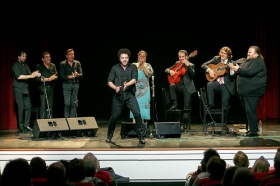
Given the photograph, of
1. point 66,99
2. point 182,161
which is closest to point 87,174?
point 182,161

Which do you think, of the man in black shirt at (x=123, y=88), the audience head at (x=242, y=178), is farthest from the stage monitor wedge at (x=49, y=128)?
the audience head at (x=242, y=178)

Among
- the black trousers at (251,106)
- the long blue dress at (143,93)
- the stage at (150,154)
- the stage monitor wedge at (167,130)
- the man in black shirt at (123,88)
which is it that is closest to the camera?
the stage at (150,154)

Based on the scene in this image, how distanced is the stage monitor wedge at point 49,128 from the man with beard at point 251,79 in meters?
3.39

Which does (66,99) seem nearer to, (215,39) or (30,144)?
(30,144)

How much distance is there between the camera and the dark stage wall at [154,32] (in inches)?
469

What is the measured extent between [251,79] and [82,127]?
337 cm

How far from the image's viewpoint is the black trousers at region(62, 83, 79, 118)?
34.2ft

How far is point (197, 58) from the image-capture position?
12.3 m

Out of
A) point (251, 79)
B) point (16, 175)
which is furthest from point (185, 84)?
point (16, 175)

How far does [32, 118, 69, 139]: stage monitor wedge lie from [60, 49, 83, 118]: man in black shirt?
44.7 inches

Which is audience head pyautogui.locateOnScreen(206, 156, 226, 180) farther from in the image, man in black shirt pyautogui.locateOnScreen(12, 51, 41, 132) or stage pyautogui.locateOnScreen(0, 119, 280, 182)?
man in black shirt pyautogui.locateOnScreen(12, 51, 41, 132)

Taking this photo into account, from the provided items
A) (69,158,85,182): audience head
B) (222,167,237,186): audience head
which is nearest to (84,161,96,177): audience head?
(69,158,85,182): audience head

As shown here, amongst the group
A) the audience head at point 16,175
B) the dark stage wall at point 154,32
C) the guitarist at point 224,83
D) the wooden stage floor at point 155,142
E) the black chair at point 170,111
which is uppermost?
the dark stage wall at point 154,32

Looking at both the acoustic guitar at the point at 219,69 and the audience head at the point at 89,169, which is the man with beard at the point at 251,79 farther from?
the audience head at the point at 89,169
